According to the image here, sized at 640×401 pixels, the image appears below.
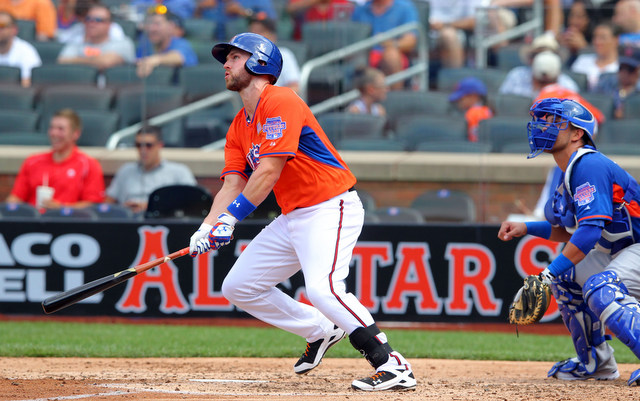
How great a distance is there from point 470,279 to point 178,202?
2.69m

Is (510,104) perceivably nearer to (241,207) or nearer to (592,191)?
(592,191)

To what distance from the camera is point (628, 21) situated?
8641mm

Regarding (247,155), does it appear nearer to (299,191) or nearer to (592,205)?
(299,191)

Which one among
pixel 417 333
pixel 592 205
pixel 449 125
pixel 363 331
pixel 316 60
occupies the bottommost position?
pixel 417 333

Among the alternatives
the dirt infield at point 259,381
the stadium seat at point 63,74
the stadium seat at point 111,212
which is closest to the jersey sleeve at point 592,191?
the dirt infield at point 259,381

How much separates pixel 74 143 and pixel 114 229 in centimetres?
103

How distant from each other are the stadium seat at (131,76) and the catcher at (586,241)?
14.1 ft

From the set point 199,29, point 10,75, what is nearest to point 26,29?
point 10,75

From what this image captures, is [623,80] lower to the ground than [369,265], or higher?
higher

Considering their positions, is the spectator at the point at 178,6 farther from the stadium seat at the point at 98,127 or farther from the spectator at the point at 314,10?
the stadium seat at the point at 98,127

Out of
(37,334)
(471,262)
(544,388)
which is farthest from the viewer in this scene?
(471,262)

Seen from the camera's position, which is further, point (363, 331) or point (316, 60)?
point (316, 60)

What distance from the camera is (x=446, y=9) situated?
892 centimetres

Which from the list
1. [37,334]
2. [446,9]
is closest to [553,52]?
[446,9]
